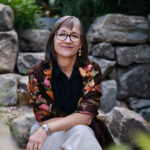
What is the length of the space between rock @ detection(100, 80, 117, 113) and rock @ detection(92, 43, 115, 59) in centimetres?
46

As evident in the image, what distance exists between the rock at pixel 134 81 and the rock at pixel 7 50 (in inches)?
Answer: 73.4

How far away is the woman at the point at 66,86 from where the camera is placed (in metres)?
1.84

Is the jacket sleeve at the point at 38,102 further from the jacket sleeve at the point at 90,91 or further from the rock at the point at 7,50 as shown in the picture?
the rock at the point at 7,50

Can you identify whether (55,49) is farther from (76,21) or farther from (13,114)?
(13,114)

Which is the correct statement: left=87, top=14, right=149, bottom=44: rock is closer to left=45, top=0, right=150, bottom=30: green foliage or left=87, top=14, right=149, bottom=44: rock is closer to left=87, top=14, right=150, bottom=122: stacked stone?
left=87, top=14, right=150, bottom=122: stacked stone

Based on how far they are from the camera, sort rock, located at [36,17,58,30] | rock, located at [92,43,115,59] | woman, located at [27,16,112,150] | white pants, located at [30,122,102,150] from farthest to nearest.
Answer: rock, located at [36,17,58,30] < rock, located at [92,43,115,59] < woman, located at [27,16,112,150] < white pants, located at [30,122,102,150]

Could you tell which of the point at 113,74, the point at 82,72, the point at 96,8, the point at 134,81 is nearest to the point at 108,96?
the point at 113,74

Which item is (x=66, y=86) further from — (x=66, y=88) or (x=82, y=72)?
(x=82, y=72)

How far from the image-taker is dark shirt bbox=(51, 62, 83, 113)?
78.2 inches

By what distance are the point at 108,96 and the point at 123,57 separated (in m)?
0.75

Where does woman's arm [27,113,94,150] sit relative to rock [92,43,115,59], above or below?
above

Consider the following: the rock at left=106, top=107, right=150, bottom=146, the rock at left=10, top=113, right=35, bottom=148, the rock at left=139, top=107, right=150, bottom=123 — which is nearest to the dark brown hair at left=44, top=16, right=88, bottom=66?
the rock at left=106, top=107, right=150, bottom=146

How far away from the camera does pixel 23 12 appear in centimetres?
405

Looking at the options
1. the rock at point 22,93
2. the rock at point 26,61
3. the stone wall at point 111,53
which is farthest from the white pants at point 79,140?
the rock at point 26,61
